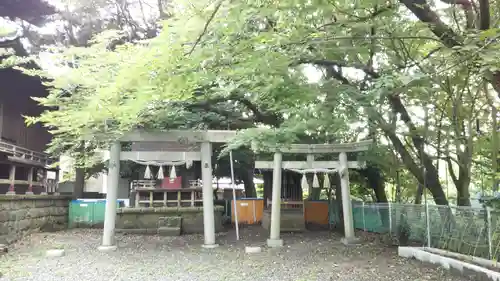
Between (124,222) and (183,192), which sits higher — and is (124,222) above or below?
below

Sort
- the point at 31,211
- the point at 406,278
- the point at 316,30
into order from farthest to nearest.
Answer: the point at 31,211 → the point at 406,278 → the point at 316,30

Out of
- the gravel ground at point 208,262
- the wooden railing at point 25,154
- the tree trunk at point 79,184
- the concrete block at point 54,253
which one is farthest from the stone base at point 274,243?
the tree trunk at point 79,184

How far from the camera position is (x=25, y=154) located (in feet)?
50.2

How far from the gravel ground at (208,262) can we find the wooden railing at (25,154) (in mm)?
3251

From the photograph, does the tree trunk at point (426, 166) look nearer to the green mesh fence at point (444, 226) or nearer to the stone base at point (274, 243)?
the green mesh fence at point (444, 226)

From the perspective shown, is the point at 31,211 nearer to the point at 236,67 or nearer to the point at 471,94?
the point at 236,67

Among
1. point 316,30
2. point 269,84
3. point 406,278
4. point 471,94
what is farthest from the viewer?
point 471,94

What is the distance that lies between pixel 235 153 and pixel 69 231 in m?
6.57

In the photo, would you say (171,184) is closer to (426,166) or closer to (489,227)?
(426,166)

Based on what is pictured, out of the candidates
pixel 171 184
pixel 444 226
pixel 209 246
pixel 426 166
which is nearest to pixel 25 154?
pixel 171 184

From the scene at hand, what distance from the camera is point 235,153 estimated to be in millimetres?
15836

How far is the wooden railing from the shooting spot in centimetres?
1379

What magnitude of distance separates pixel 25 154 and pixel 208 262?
9896 millimetres

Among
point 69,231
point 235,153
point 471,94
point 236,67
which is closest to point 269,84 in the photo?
point 236,67
